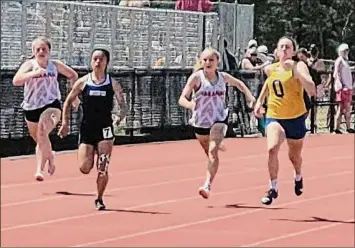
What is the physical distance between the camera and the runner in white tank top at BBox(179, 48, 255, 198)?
41.8 feet

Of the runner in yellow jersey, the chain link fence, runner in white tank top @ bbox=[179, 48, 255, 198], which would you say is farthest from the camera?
the chain link fence

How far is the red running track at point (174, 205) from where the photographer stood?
33.9 feet

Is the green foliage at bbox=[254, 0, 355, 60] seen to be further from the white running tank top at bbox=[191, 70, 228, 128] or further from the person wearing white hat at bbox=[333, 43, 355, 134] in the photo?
the white running tank top at bbox=[191, 70, 228, 128]

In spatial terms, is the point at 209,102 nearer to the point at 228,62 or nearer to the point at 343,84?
the point at 228,62

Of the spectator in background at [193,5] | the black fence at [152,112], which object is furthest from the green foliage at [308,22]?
the black fence at [152,112]

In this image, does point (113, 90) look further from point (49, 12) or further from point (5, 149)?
point (49, 12)

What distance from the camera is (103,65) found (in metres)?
11.9

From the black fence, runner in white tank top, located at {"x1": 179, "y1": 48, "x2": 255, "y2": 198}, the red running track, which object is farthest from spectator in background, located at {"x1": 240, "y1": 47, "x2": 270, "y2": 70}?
runner in white tank top, located at {"x1": 179, "y1": 48, "x2": 255, "y2": 198}

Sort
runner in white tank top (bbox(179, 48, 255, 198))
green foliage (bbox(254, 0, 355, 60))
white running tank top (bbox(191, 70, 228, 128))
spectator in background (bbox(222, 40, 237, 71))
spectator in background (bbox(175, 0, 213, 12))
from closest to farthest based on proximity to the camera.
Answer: runner in white tank top (bbox(179, 48, 255, 198)) < white running tank top (bbox(191, 70, 228, 128)) < spectator in background (bbox(222, 40, 237, 71)) < spectator in background (bbox(175, 0, 213, 12)) < green foliage (bbox(254, 0, 355, 60))

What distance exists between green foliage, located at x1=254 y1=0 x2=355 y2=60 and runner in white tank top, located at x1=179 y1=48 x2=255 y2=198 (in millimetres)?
39148

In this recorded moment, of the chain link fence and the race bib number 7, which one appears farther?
the chain link fence

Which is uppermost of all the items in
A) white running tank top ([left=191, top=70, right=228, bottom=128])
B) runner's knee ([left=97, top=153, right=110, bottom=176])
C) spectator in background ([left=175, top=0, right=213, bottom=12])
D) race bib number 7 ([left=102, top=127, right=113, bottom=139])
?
spectator in background ([left=175, top=0, right=213, bottom=12])

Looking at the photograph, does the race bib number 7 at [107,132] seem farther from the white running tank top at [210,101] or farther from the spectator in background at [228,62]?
the spectator in background at [228,62]

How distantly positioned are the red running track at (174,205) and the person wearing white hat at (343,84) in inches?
205
